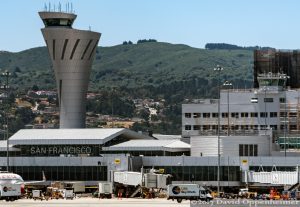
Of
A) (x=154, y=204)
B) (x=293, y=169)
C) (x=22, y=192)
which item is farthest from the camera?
(x=293, y=169)

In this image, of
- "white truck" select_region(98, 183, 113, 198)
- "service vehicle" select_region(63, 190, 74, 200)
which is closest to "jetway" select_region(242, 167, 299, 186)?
"white truck" select_region(98, 183, 113, 198)

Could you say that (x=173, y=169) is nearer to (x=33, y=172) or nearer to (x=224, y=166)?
(x=224, y=166)

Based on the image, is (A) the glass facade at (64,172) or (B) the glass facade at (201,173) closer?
(B) the glass facade at (201,173)

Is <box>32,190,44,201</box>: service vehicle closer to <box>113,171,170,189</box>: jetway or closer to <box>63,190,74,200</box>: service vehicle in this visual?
<box>63,190,74,200</box>: service vehicle

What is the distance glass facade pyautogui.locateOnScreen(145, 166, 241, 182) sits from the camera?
189000 millimetres

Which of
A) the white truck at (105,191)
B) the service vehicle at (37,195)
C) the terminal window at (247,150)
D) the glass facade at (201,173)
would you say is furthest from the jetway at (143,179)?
the terminal window at (247,150)

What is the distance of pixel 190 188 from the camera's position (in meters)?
153

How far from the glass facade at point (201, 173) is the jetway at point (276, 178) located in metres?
5.52

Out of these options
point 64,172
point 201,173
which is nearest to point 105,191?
point 64,172

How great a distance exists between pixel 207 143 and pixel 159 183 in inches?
1082

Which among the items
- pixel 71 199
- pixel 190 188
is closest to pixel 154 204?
pixel 190 188

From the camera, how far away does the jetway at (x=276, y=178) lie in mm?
176375

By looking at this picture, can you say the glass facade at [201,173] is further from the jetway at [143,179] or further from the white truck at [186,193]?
the white truck at [186,193]

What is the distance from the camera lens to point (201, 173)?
19088cm
